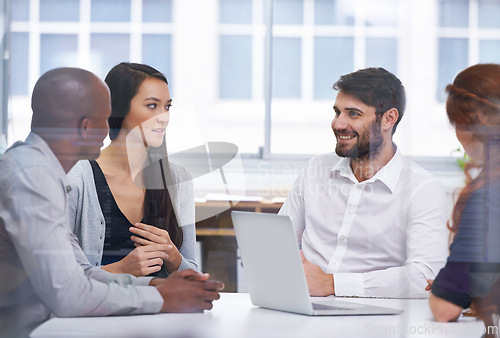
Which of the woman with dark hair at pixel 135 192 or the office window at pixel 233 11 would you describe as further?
the office window at pixel 233 11

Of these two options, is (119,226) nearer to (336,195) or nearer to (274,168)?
(274,168)

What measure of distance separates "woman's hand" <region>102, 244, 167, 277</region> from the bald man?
13 centimetres

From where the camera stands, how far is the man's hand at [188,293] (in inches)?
73.2

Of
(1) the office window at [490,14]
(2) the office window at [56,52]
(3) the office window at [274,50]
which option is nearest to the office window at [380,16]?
(3) the office window at [274,50]

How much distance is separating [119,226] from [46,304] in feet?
1.73

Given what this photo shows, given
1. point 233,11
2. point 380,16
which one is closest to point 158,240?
point 233,11

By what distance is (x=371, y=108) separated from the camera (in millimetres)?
2604

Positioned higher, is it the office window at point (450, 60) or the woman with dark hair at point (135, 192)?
the office window at point (450, 60)

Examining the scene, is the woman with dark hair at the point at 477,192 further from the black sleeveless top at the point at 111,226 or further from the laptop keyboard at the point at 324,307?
the black sleeveless top at the point at 111,226

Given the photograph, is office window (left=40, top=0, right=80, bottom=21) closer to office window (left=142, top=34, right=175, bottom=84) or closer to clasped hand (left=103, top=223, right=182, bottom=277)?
office window (left=142, top=34, right=175, bottom=84)

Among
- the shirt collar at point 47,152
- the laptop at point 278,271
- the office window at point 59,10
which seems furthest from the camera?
the office window at point 59,10

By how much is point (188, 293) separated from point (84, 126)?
0.81m

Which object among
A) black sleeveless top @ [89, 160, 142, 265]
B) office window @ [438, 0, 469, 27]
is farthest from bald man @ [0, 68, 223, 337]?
office window @ [438, 0, 469, 27]

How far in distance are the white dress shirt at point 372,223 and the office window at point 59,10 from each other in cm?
118
